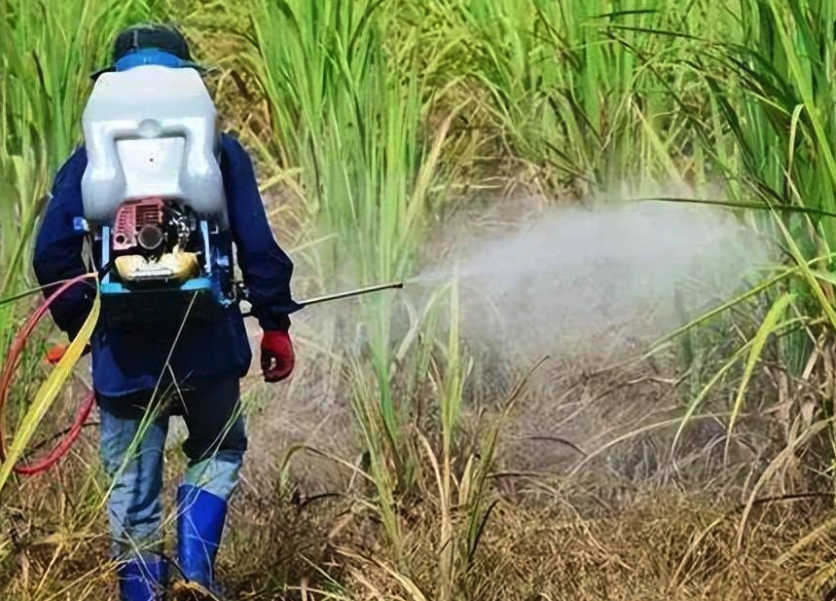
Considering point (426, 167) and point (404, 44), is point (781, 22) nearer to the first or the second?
point (426, 167)

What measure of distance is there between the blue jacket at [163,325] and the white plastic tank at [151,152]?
0.49 ft

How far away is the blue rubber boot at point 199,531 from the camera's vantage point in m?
2.30

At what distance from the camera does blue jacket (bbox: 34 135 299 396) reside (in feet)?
7.22

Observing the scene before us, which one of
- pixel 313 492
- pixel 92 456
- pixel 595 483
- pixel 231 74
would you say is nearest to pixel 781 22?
pixel 595 483

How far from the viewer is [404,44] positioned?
155 inches

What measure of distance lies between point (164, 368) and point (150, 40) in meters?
0.46

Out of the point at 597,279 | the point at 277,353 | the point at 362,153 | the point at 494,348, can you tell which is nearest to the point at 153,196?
the point at 277,353

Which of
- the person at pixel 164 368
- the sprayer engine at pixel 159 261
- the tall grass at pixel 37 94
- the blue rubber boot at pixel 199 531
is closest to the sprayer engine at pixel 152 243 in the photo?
the sprayer engine at pixel 159 261

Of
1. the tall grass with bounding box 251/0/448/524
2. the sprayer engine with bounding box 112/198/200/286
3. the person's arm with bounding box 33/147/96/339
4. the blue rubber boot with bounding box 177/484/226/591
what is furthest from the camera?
the tall grass with bounding box 251/0/448/524

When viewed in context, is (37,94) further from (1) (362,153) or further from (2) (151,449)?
(2) (151,449)

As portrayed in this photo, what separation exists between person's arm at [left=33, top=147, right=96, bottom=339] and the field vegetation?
0.12 feet

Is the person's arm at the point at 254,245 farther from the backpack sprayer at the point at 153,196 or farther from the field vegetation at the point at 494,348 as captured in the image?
the field vegetation at the point at 494,348

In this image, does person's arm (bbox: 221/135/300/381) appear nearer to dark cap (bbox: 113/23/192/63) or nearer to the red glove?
the red glove

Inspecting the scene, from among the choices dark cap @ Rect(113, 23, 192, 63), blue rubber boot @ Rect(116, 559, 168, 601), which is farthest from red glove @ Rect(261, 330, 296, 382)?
dark cap @ Rect(113, 23, 192, 63)
